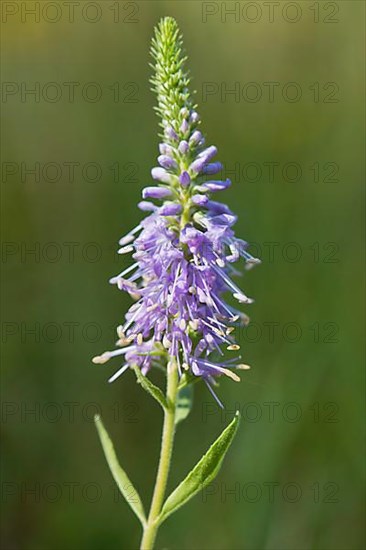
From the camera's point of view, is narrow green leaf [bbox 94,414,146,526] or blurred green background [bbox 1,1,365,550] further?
blurred green background [bbox 1,1,365,550]

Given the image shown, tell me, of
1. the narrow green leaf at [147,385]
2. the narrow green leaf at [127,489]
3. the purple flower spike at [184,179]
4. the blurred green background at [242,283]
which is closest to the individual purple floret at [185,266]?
the purple flower spike at [184,179]

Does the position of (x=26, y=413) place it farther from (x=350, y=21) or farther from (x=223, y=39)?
(x=350, y=21)

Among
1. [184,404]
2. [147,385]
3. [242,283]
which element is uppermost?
[242,283]

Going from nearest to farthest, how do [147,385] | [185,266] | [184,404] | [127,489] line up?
[147,385] → [185,266] → [127,489] → [184,404]

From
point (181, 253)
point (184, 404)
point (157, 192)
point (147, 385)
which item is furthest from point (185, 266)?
point (184, 404)

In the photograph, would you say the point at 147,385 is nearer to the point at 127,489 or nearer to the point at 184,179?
the point at 127,489

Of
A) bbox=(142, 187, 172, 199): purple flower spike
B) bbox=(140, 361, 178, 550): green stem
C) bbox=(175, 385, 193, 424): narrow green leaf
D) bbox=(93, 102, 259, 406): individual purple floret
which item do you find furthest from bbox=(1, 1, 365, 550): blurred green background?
bbox=(142, 187, 172, 199): purple flower spike

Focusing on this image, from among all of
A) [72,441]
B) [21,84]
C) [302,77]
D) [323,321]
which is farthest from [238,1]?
[72,441]

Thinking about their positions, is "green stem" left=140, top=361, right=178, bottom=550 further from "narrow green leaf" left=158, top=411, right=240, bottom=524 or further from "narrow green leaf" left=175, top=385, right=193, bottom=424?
"narrow green leaf" left=175, top=385, right=193, bottom=424
